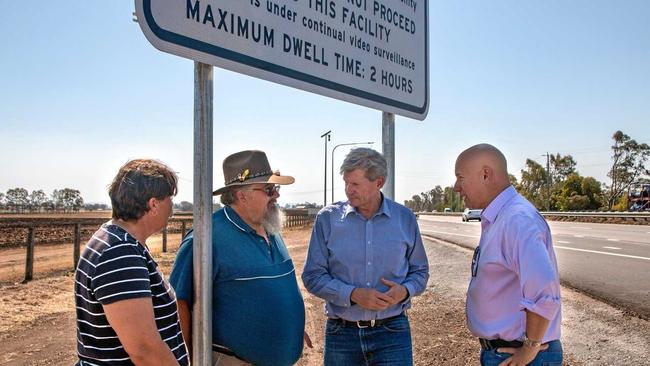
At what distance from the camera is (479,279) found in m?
2.34

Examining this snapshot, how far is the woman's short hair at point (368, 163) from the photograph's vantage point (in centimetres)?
269

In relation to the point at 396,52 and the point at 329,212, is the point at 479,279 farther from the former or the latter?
the point at 396,52

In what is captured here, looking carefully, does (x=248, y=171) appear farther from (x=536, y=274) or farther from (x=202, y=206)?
(x=536, y=274)

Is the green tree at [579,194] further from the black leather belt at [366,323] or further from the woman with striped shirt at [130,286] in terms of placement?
the woman with striped shirt at [130,286]

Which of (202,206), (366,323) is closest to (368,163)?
(366,323)

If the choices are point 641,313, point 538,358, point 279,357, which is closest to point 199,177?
point 279,357

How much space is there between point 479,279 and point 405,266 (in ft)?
1.66

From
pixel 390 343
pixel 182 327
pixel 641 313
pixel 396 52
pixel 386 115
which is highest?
pixel 396 52

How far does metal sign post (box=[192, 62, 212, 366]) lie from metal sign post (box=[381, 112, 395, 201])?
109 centimetres

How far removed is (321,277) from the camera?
2.70 metres

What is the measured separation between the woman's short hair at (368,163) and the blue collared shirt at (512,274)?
581 millimetres

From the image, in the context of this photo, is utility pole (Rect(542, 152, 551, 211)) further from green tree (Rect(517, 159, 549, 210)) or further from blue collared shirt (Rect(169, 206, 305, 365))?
blue collared shirt (Rect(169, 206, 305, 365))

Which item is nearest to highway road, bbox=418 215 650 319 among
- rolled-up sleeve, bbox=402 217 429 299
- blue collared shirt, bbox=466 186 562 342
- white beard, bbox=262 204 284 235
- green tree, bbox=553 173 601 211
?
rolled-up sleeve, bbox=402 217 429 299

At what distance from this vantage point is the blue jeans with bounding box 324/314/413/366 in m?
2.65
